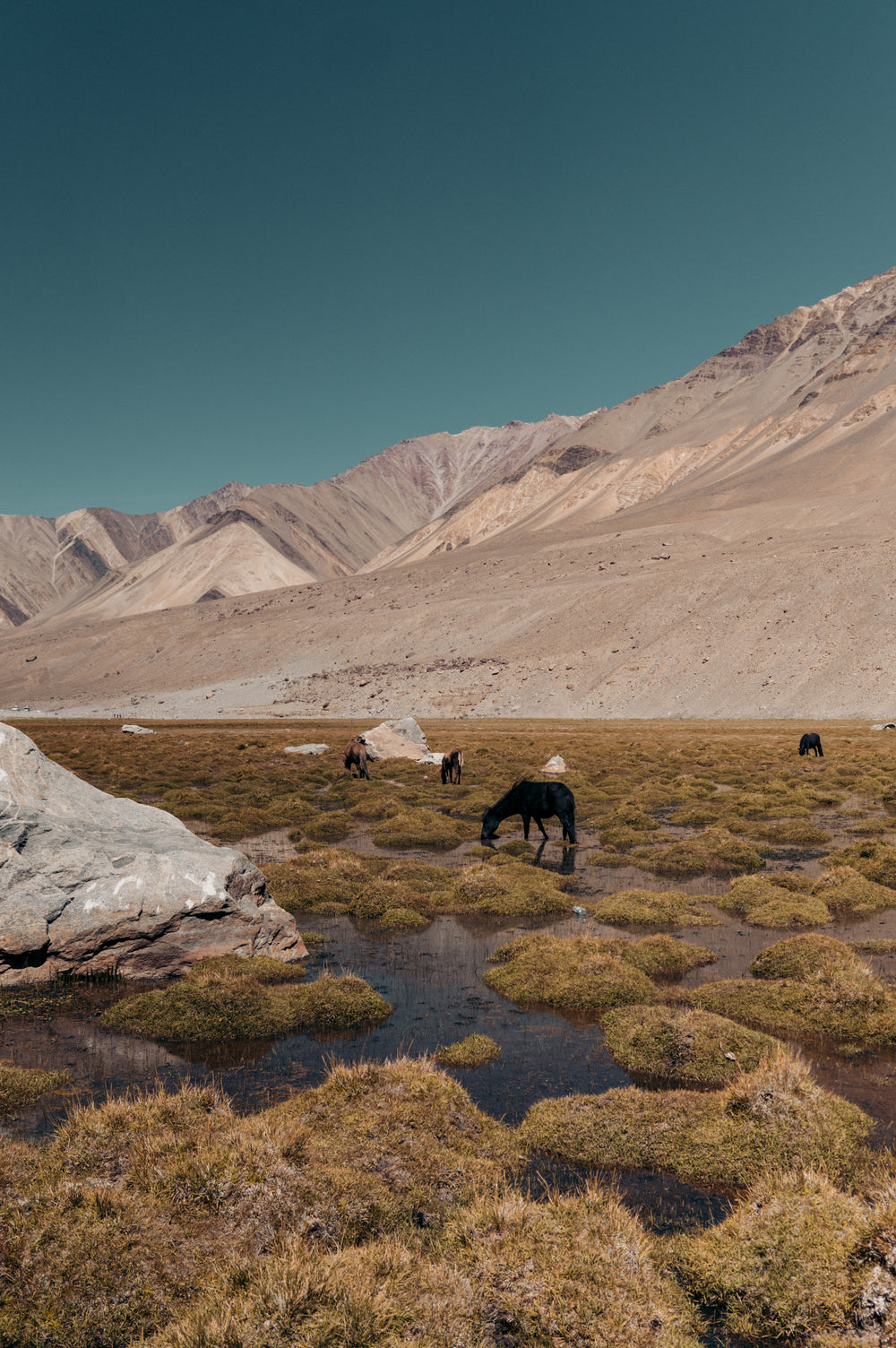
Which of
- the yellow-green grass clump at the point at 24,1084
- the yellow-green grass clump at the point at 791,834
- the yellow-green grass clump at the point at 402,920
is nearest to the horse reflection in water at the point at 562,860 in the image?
the yellow-green grass clump at the point at 402,920

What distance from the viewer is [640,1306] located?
5863 mm

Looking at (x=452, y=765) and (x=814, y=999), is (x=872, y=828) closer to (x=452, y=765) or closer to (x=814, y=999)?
(x=814, y=999)

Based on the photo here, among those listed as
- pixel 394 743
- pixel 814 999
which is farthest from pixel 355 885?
pixel 394 743

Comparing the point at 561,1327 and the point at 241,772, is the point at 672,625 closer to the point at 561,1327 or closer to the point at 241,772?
the point at 241,772

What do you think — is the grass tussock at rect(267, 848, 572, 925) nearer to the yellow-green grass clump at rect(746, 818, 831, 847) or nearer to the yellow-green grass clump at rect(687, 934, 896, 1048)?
the yellow-green grass clump at rect(687, 934, 896, 1048)

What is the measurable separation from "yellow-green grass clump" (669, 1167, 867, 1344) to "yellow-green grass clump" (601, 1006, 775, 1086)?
340 centimetres

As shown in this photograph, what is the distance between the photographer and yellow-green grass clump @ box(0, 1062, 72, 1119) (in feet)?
31.7

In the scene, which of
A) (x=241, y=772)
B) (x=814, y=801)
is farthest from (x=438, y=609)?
(x=814, y=801)

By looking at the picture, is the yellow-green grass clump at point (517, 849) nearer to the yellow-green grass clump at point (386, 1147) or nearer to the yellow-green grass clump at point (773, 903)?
the yellow-green grass clump at point (773, 903)

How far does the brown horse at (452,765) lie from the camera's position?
4192 centimetres

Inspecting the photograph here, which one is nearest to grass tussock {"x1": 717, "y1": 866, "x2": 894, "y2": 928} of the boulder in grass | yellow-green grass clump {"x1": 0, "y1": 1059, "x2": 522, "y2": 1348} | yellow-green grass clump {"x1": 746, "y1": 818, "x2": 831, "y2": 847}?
yellow-green grass clump {"x1": 746, "y1": 818, "x2": 831, "y2": 847}

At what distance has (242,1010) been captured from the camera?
12617mm

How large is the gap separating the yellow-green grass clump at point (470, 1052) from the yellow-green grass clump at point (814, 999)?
3950mm

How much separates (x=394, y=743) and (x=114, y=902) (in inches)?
1591
